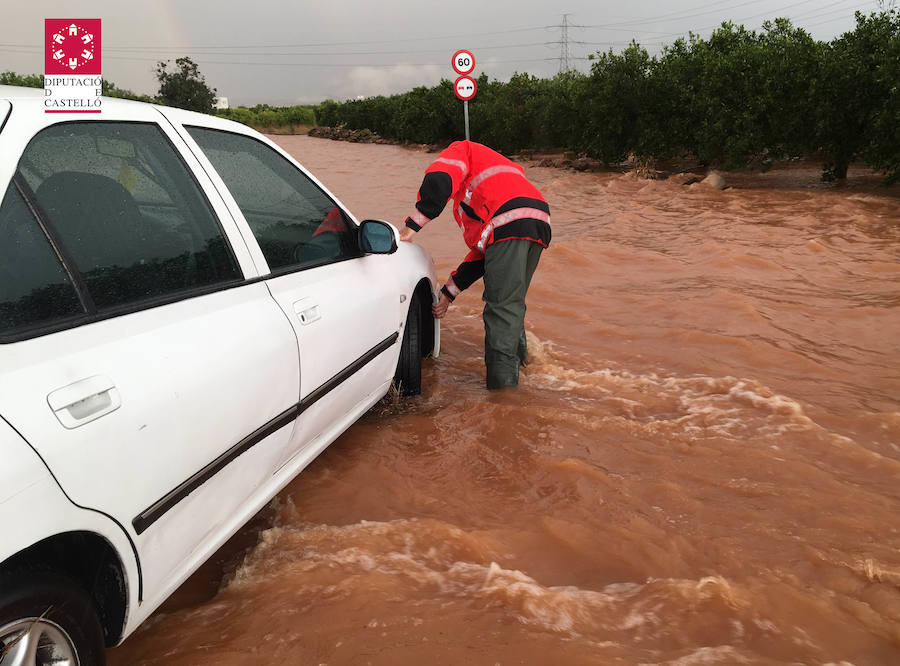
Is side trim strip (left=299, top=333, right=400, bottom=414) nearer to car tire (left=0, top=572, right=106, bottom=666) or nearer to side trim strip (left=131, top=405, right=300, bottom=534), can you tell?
side trim strip (left=131, top=405, right=300, bottom=534)

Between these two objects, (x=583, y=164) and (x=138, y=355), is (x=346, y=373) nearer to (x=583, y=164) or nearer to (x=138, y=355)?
(x=138, y=355)

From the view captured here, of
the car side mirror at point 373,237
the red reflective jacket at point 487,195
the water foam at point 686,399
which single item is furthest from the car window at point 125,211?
the water foam at point 686,399

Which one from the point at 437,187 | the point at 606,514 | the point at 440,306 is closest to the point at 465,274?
the point at 440,306

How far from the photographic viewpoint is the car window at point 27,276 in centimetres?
155

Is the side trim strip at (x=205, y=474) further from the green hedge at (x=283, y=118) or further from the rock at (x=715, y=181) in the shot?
the green hedge at (x=283, y=118)

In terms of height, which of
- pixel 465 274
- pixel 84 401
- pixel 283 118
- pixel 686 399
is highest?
pixel 283 118

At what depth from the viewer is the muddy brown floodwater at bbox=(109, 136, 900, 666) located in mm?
2166

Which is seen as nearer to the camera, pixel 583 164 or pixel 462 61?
pixel 462 61

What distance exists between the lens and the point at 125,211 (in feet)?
6.57

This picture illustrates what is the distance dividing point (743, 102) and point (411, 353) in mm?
12960

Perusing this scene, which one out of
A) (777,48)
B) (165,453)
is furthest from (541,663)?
(777,48)

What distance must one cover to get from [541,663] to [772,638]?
30.0 inches

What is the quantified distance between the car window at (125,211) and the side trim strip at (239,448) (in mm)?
511

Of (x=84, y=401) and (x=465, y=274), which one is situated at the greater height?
(x=465, y=274)
